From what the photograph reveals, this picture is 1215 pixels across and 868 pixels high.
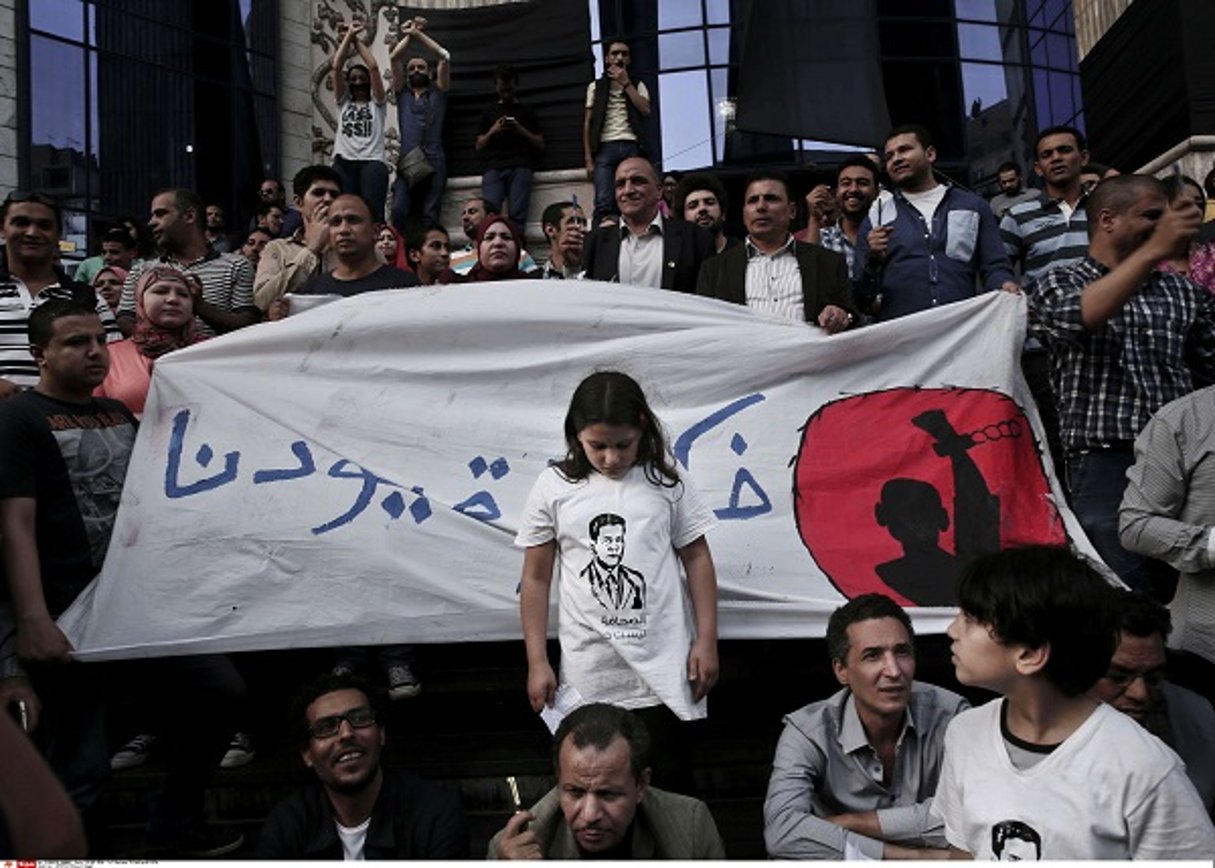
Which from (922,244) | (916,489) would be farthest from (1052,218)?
(916,489)

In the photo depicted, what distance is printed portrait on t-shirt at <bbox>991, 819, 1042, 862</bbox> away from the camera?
2605 millimetres

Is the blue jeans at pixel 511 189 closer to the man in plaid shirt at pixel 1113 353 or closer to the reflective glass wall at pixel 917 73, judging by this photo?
the man in plaid shirt at pixel 1113 353

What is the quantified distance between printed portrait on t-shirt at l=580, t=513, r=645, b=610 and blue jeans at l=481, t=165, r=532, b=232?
7.66 metres

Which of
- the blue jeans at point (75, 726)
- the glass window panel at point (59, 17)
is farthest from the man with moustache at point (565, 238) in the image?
the glass window panel at point (59, 17)

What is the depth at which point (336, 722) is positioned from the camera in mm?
4129

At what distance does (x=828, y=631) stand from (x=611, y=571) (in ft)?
2.25

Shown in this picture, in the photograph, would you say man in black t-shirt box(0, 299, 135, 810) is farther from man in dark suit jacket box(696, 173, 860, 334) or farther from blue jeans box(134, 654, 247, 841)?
man in dark suit jacket box(696, 173, 860, 334)

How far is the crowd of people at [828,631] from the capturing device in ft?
8.88

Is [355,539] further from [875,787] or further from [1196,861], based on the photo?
[1196,861]

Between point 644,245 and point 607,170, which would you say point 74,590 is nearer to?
point 644,245

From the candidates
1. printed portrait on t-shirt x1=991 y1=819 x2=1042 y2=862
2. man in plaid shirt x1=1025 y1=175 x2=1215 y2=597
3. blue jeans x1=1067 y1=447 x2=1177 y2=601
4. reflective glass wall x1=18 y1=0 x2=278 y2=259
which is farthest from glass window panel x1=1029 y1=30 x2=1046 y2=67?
printed portrait on t-shirt x1=991 y1=819 x2=1042 y2=862

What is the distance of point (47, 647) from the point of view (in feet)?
14.6

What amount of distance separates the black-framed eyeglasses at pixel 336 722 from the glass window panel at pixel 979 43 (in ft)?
67.0

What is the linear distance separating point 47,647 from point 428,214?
7.87 meters
